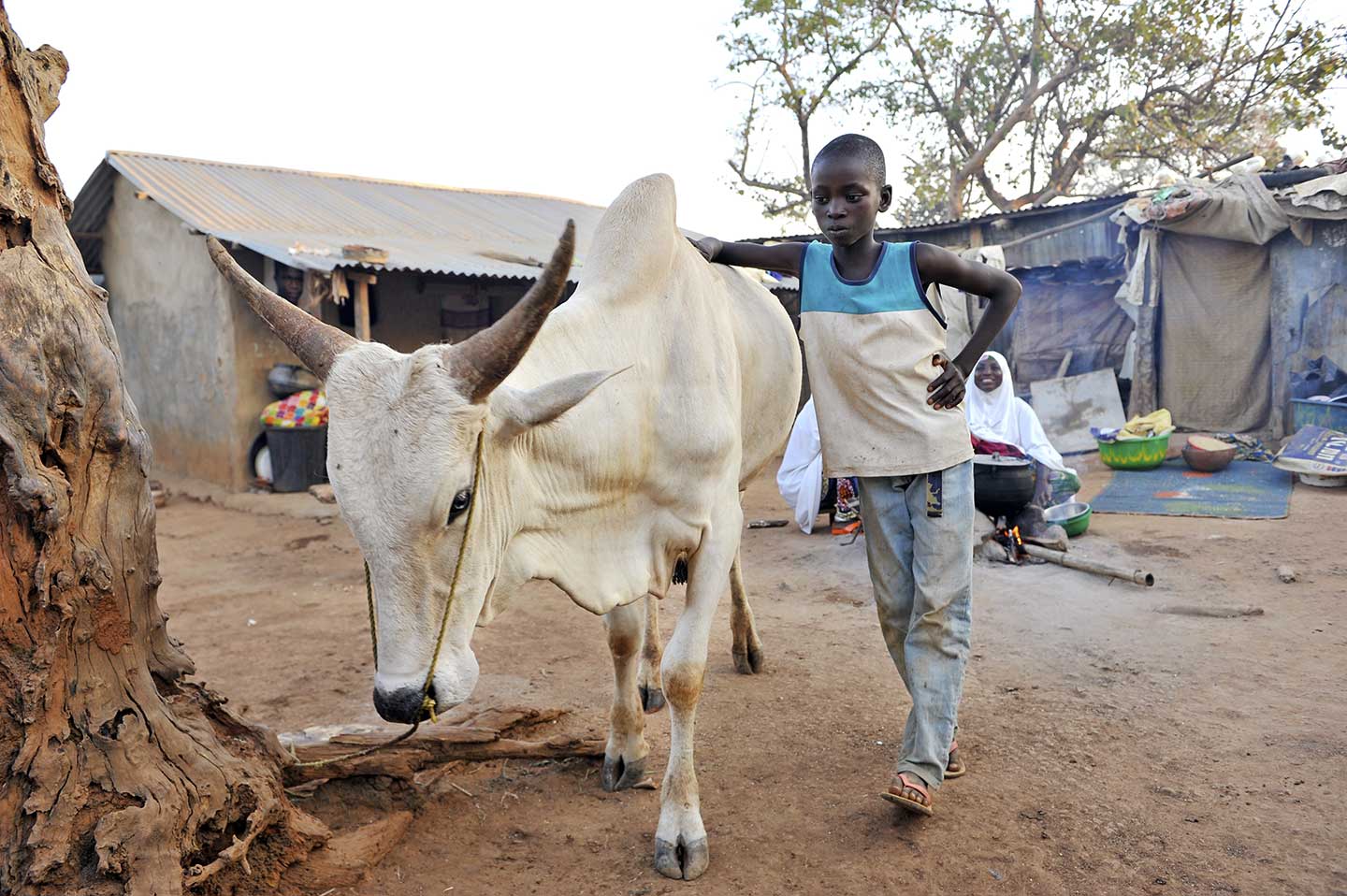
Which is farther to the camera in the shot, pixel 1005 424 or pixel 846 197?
pixel 1005 424

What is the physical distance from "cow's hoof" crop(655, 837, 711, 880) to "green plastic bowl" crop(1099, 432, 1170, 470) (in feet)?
25.7

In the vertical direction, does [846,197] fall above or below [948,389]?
above

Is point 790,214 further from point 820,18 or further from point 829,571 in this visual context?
point 829,571

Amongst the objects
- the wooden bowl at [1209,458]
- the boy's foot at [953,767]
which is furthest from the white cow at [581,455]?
the wooden bowl at [1209,458]

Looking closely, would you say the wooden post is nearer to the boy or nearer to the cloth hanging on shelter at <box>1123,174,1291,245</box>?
the boy

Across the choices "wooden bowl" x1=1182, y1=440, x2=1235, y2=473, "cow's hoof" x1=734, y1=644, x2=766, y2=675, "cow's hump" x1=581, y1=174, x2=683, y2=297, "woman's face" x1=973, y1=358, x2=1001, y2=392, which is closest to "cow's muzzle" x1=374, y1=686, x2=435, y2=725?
"cow's hump" x1=581, y1=174, x2=683, y2=297

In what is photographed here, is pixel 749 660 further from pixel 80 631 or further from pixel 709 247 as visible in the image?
pixel 80 631

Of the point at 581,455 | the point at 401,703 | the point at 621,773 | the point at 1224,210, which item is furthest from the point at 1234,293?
the point at 401,703

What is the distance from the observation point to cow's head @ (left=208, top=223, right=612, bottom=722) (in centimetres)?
201

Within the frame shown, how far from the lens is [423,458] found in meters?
2.02

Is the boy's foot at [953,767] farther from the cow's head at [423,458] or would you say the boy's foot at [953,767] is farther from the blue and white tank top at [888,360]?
→ the cow's head at [423,458]

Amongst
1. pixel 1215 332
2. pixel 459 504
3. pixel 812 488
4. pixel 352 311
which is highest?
pixel 352 311

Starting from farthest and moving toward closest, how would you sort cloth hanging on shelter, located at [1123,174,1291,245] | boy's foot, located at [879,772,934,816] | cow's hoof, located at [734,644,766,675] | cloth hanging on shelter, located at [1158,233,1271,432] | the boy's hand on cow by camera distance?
1. cloth hanging on shelter, located at [1158,233,1271,432]
2. cloth hanging on shelter, located at [1123,174,1291,245]
3. cow's hoof, located at [734,644,766,675]
4. the boy's hand on cow
5. boy's foot, located at [879,772,934,816]

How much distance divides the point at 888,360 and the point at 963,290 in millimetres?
300
